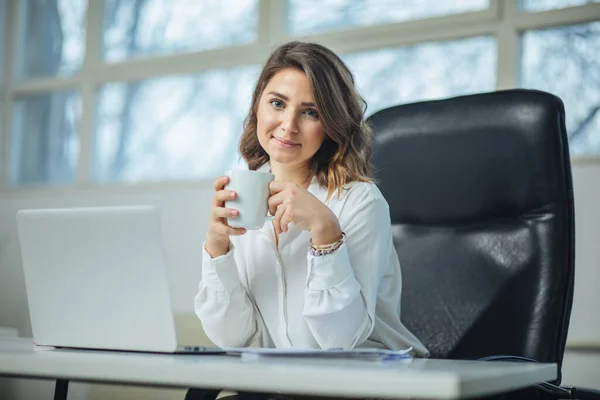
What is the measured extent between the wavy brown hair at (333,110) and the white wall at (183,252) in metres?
0.96

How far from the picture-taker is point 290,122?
4.88 feet

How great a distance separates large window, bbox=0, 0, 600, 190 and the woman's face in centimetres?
118

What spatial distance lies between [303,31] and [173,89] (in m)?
0.66

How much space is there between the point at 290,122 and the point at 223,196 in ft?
1.16

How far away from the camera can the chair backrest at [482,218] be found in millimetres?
1489

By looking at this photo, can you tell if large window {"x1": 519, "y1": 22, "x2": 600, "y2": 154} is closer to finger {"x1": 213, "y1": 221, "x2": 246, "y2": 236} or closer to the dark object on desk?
the dark object on desk

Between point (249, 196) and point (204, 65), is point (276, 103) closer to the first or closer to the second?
point (249, 196)

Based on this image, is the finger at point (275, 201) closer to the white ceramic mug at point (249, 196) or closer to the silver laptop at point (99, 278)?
the white ceramic mug at point (249, 196)

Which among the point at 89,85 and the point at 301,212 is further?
the point at 89,85

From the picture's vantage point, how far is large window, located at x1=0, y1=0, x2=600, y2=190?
2516 mm

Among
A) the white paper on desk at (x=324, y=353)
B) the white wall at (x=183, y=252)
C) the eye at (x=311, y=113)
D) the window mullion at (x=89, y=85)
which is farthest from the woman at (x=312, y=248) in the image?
the window mullion at (x=89, y=85)

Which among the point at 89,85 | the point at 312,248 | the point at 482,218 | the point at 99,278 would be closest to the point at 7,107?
the point at 89,85

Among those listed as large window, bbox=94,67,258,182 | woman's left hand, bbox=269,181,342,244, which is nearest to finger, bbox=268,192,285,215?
woman's left hand, bbox=269,181,342,244

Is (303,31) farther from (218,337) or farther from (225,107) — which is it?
(218,337)
